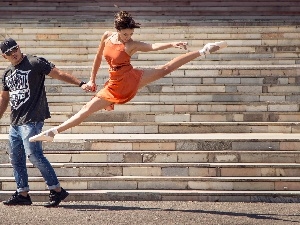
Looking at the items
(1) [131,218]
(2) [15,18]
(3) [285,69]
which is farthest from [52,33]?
(1) [131,218]

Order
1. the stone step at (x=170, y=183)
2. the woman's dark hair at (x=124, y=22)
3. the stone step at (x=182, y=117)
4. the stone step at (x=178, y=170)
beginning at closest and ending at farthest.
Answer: the woman's dark hair at (x=124, y=22) < the stone step at (x=170, y=183) < the stone step at (x=178, y=170) < the stone step at (x=182, y=117)

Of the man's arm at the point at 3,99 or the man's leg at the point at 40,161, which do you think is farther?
the man's arm at the point at 3,99

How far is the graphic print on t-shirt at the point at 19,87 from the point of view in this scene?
658 centimetres

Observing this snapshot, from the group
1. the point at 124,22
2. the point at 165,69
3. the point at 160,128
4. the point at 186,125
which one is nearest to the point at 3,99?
the point at 124,22

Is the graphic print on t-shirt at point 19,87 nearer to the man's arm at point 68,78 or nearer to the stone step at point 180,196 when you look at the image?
the man's arm at point 68,78

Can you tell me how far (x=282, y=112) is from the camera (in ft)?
30.6

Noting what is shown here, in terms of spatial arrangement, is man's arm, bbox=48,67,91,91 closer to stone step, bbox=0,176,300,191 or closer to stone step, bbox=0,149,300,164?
stone step, bbox=0,176,300,191

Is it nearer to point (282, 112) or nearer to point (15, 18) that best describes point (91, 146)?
point (282, 112)

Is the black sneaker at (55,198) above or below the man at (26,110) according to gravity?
below

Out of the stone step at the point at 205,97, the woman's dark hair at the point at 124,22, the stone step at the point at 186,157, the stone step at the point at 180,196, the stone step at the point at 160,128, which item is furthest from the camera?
the stone step at the point at 205,97

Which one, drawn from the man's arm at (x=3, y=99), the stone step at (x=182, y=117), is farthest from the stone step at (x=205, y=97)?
the man's arm at (x=3, y=99)

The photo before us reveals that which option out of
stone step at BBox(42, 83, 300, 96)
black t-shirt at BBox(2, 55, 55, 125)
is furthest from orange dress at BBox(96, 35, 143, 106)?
stone step at BBox(42, 83, 300, 96)

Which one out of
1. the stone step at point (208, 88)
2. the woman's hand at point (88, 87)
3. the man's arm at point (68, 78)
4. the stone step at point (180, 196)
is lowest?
the stone step at point (180, 196)

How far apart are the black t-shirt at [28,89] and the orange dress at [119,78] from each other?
70 centimetres
